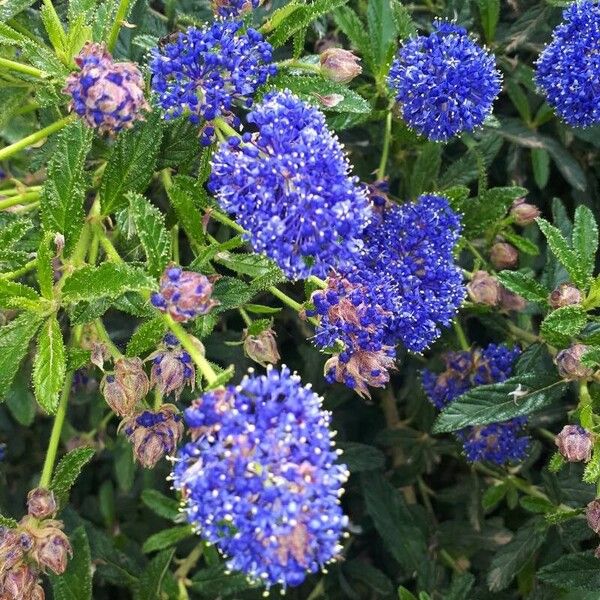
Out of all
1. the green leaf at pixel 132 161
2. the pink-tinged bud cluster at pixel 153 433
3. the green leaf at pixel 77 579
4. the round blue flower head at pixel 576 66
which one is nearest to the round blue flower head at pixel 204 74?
the green leaf at pixel 132 161

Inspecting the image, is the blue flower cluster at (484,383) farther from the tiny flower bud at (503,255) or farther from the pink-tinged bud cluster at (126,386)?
the pink-tinged bud cluster at (126,386)

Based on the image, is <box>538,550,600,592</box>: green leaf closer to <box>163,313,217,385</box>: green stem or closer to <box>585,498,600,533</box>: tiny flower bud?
<box>585,498,600,533</box>: tiny flower bud

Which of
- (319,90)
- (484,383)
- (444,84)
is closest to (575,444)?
(484,383)

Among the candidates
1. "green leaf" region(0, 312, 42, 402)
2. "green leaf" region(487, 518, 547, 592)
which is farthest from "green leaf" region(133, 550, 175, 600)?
"green leaf" region(487, 518, 547, 592)

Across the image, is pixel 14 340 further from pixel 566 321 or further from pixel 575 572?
pixel 575 572

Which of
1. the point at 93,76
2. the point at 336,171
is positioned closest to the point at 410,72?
the point at 336,171

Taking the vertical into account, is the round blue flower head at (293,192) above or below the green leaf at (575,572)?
above
